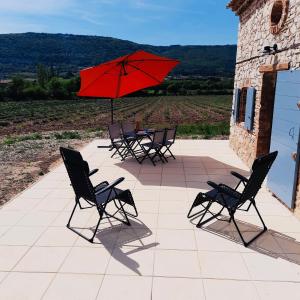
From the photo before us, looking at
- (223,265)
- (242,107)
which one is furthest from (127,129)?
(223,265)

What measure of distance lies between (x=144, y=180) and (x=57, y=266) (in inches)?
113

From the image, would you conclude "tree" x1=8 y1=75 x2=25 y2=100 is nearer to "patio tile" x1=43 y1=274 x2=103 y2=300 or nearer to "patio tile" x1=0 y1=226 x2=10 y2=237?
"patio tile" x1=0 y1=226 x2=10 y2=237

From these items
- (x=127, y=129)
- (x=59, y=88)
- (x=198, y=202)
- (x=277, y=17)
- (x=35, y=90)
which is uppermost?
(x=277, y=17)

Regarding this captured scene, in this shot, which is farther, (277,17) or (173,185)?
(173,185)

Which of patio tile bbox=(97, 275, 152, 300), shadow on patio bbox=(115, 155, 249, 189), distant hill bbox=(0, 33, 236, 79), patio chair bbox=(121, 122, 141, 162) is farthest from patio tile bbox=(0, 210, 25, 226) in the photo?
distant hill bbox=(0, 33, 236, 79)

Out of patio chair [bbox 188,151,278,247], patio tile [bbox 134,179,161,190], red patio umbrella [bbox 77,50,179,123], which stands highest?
red patio umbrella [bbox 77,50,179,123]

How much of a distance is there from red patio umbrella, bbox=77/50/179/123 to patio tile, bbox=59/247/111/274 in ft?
12.4

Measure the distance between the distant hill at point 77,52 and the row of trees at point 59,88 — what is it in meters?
53.1

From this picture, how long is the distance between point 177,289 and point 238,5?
6.65 m

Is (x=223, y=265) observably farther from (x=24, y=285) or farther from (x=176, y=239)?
(x=24, y=285)

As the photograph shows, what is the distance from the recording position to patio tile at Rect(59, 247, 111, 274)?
9.50 feet

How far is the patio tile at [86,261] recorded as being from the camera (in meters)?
2.90

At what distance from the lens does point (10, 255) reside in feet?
10.3

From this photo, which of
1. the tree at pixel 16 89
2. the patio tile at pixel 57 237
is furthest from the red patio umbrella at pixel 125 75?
the tree at pixel 16 89
